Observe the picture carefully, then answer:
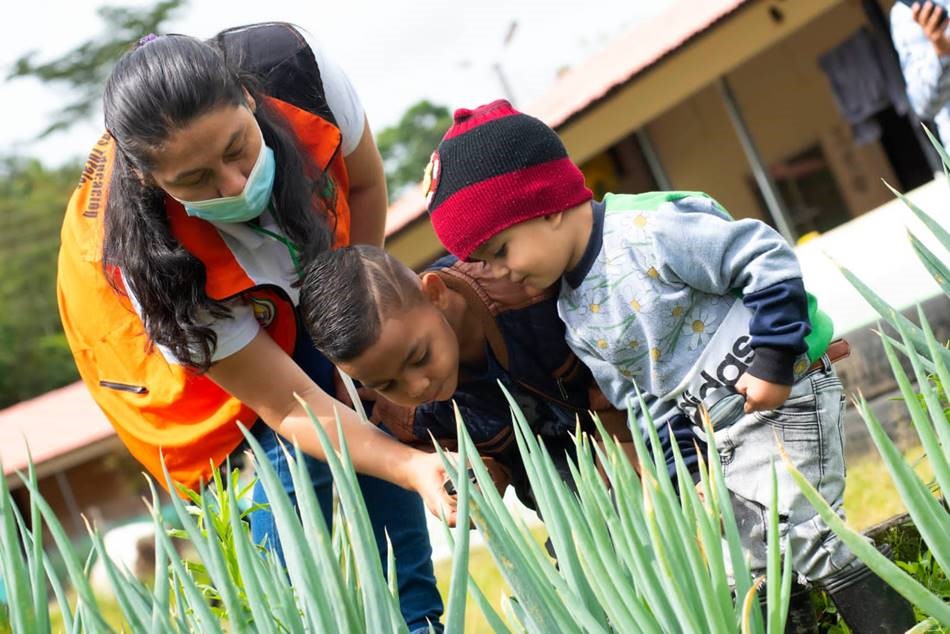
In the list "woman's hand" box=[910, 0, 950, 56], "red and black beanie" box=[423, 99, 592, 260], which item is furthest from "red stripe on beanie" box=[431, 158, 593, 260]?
"woman's hand" box=[910, 0, 950, 56]

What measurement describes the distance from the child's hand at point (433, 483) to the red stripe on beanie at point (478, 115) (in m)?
0.59

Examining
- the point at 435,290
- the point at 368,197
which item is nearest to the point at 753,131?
the point at 368,197

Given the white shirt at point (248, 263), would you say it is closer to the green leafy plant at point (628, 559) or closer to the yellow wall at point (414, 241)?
the green leafy plant at point (628, 559)

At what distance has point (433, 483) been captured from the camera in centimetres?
213

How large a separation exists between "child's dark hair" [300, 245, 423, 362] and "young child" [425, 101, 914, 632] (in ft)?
0.43

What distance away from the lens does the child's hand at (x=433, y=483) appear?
2016 mm

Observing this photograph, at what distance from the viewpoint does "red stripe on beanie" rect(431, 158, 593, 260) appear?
2143 millimetres

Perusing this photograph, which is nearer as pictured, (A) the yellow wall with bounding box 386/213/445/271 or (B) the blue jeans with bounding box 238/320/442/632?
(B) the blue jeans with bounding box 238/320/442/632

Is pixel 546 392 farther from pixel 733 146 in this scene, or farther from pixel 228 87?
pixel 733 146

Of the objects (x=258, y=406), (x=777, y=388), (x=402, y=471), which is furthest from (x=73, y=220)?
(x=777, y=388)

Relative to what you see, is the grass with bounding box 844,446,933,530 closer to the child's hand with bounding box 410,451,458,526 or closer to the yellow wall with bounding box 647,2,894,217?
the child's hand with bounding box 410,451,458,526

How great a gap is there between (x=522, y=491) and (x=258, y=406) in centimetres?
57

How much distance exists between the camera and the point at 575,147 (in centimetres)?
1020

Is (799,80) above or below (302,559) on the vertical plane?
below
